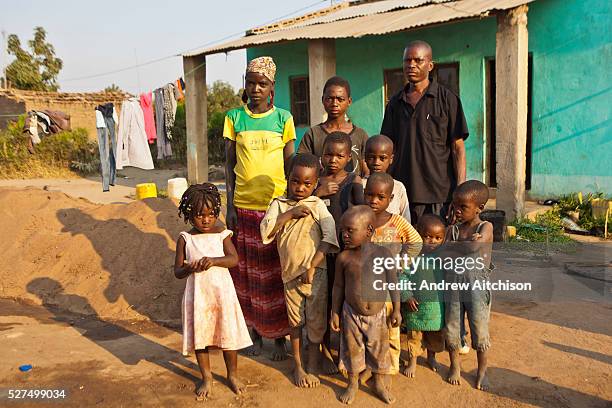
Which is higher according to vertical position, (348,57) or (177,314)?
(348,57)

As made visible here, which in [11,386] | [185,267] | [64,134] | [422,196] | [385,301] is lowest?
[11,386]

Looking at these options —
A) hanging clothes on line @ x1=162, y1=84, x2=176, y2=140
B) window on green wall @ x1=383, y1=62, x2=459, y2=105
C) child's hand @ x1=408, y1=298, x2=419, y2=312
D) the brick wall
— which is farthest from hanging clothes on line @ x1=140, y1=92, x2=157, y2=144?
child's hand @ x1=408, y1=298, x2=419, y2=312

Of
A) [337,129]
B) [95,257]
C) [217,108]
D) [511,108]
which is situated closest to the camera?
[337,129]

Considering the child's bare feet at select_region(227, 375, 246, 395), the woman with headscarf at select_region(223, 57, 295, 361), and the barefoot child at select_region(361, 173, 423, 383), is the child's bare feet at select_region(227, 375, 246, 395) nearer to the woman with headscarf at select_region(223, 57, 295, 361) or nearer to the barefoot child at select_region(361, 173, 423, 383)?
the woman with headscarf at select_region(223, 57, 295, 361)

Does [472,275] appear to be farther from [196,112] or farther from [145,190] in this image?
[196,112]

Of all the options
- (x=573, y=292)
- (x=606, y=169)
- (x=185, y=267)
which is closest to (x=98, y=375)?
(x=185, y=267)

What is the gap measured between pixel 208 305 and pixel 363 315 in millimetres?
843

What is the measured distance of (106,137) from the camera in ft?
35.9

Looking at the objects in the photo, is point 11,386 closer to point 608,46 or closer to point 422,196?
point 422,196

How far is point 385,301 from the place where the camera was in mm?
2943

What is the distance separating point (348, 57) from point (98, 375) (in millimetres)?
8312

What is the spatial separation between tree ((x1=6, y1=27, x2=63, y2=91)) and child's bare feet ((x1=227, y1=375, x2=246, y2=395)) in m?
28.8

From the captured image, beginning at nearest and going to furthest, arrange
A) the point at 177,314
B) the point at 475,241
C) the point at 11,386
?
the point at 475,241
the point at 11,386
the point at 177,314

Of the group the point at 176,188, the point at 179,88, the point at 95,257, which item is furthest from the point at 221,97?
the point at 95,257
